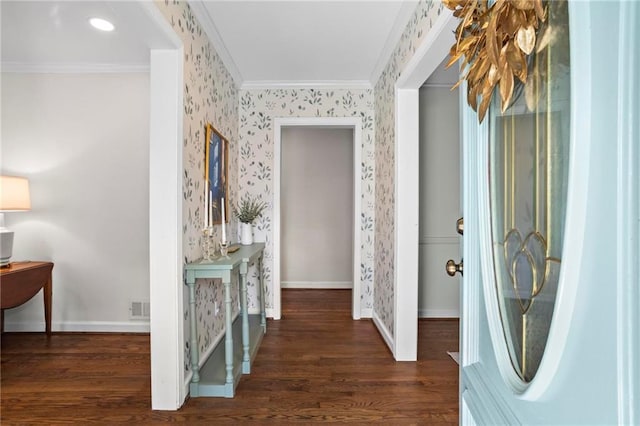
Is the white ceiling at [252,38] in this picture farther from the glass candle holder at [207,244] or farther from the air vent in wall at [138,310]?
the air vent in wall at [138,310]

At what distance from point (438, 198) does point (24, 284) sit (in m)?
3.71

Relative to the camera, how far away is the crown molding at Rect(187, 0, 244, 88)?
2002 mm

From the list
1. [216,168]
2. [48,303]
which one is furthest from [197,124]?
[48,303]

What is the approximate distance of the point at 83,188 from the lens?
2896mm

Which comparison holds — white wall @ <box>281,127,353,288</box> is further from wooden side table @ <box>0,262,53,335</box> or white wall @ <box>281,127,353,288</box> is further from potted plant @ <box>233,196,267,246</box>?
wooden side table @ <box>0,262,53,335</box>

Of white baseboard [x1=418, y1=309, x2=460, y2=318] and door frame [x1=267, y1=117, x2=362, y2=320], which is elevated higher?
door frame [x1=267, y1=117, x2=362, y2=320]

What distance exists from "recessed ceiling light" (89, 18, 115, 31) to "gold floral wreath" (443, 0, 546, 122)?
8.23 feet

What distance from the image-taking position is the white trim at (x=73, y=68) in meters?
2.82

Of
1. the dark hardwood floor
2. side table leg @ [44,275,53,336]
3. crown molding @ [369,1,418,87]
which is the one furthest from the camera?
side table leg @ [44,275,53,336]

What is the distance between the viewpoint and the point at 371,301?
3311 millimetres

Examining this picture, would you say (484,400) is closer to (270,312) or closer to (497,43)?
(497,43)

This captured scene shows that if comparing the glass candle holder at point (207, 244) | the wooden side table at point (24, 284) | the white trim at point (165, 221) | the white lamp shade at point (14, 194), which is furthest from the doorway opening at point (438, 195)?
the white lamp shade at point (14, 194)

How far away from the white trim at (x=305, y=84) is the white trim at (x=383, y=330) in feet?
7.66

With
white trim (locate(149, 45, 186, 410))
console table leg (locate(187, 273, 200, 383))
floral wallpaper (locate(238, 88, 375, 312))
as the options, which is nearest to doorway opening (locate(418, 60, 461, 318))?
floral wallpaper (locate(238, 88, 375, 312))
